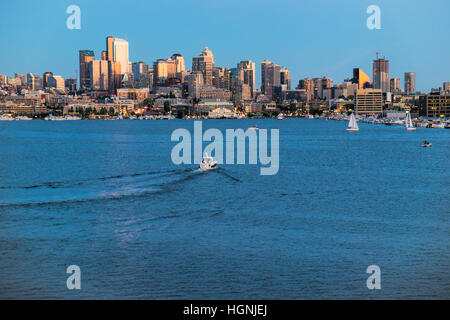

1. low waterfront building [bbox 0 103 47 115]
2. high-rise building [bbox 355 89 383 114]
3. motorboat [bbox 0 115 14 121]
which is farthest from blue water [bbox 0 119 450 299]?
low waterfront building [bbox 0 103 47 115]

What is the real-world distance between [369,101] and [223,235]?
16010cm

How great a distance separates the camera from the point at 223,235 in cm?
1596

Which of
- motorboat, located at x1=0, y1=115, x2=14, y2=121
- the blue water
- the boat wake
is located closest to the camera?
the blue water

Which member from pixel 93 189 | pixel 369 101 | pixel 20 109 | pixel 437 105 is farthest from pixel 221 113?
pixel 93 189

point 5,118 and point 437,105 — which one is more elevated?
point 437,105

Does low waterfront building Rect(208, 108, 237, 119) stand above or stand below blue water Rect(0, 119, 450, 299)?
above

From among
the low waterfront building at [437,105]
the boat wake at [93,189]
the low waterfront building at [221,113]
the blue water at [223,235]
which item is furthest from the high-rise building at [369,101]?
the boat wake at [93,189]

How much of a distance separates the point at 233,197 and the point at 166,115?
169 metres

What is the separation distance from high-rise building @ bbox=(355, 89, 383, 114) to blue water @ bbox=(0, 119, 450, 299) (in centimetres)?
14328

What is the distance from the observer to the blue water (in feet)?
39.6

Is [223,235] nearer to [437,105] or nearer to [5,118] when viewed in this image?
[437,105]

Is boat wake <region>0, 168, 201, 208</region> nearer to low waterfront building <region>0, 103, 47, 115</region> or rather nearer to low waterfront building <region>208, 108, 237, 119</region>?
low waterfront building <region>208, 108, 237, 119</region>

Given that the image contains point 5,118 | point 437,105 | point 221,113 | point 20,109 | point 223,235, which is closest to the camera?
point 223,235

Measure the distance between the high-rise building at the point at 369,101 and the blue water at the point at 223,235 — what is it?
470ft
